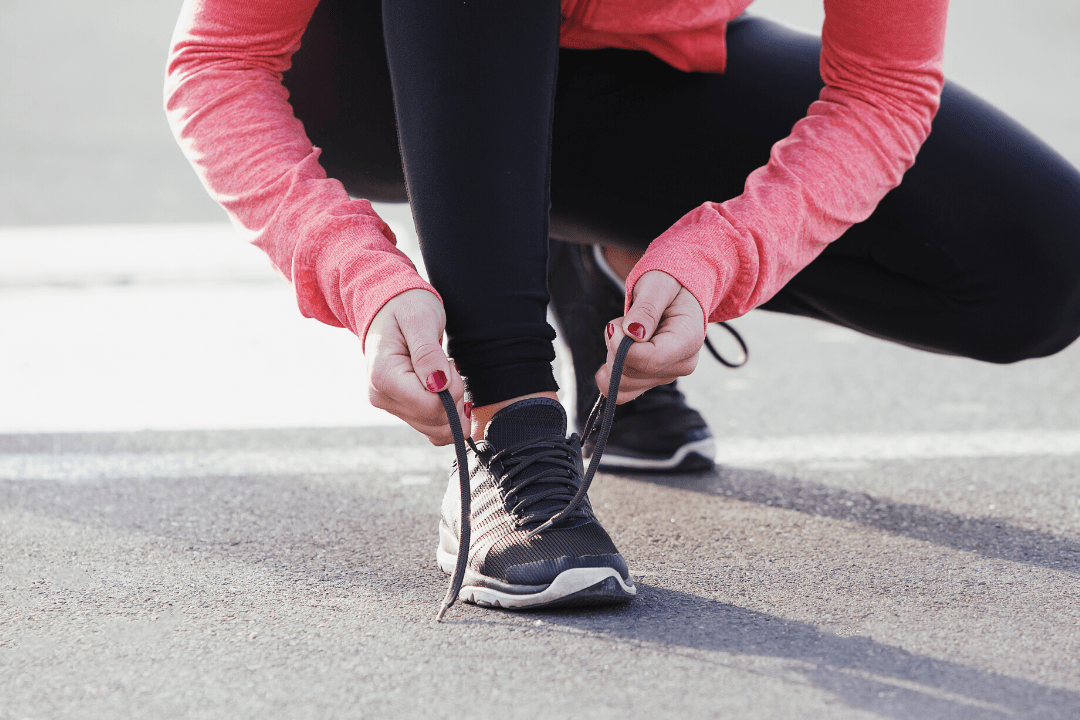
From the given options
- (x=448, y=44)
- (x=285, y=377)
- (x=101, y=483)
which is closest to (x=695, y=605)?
(x=448, y=44)

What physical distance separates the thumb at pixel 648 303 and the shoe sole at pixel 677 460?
0.50 metres

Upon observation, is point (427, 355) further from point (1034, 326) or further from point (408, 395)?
point (1034, 326)

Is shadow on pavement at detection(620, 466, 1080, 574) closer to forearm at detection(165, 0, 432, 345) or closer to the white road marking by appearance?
the white road marking

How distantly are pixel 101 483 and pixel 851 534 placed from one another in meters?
0.89

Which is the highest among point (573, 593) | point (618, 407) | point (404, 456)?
point (573, 593)

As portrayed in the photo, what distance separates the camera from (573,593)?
0.83 m

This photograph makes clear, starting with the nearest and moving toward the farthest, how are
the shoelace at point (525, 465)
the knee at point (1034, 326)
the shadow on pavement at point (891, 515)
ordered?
the shoelace at point (525, 465) → the shadow on pavement at point (891, 515) → the knee at point (1034, 326)

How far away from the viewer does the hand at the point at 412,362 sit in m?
0.78

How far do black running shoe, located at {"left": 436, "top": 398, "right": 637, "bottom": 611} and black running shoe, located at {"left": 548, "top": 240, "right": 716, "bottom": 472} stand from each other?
0.41 metres

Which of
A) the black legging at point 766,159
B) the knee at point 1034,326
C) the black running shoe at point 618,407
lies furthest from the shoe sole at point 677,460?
the knee at point 1034,326

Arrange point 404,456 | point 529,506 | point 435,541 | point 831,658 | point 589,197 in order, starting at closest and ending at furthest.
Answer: point 831,658 → point 529,506 → point 435,541 → point 589,197 → point 404,456

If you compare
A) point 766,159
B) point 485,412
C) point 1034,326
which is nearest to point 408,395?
point 485,412

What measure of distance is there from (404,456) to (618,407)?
1.02 feet

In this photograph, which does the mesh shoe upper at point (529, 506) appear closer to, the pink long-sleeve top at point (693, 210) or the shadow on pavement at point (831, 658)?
the shadow on pavement at point (831, 658)
